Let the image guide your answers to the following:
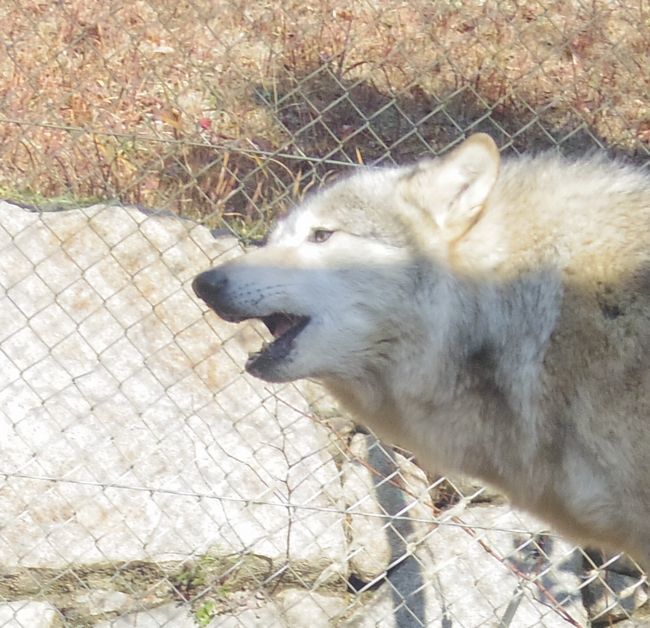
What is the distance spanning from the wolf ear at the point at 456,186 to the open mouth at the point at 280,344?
535 millimetres

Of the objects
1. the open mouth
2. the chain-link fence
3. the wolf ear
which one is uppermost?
the wolf ear

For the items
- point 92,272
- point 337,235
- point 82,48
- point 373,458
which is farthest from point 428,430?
point 82,48

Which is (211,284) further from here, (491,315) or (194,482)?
(194,482)

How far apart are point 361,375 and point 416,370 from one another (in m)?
0.18

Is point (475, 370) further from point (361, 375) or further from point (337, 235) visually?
point (337, 235)

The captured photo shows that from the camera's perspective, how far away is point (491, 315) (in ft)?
11.0

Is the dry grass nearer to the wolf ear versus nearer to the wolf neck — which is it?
the wolf ear

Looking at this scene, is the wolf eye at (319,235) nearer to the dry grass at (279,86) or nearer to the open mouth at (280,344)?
the open mouth at (280,344)

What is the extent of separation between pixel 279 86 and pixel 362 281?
395 cm

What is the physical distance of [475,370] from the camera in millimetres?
3422

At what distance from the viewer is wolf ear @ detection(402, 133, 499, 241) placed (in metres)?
3.34

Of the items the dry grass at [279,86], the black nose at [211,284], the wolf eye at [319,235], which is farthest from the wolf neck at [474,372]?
the dry grass at [279,86]

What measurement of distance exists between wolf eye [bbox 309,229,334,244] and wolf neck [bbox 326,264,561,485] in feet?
1.24

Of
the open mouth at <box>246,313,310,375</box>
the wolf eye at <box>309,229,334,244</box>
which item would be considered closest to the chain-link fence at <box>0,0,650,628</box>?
the wolf eye at <box>309,229,334,244</box>
